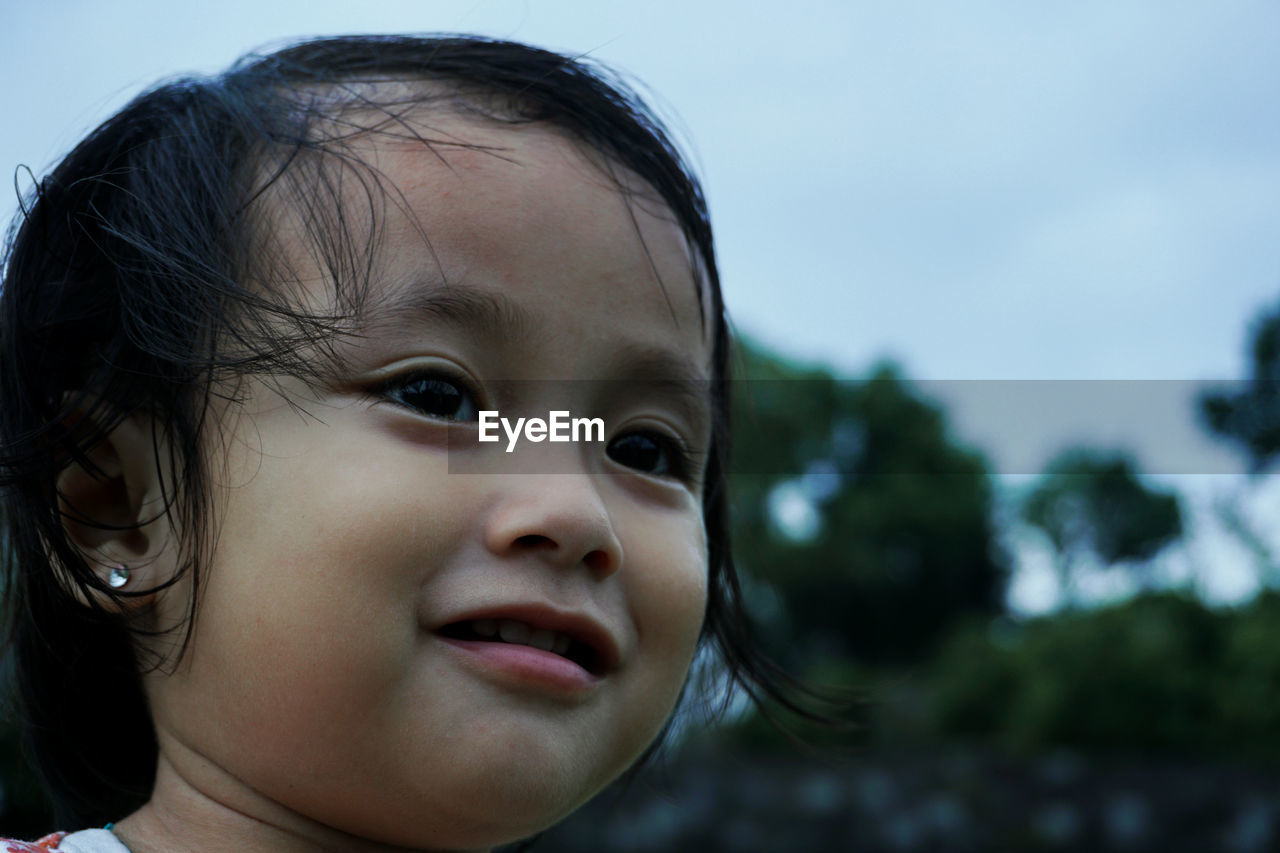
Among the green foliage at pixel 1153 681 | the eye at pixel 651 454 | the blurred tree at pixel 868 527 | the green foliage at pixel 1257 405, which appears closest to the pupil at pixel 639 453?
the eye at pixel 651 454

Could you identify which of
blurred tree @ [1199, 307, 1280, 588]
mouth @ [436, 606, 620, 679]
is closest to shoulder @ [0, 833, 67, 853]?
mouth @ [436, 606, 620, 679]

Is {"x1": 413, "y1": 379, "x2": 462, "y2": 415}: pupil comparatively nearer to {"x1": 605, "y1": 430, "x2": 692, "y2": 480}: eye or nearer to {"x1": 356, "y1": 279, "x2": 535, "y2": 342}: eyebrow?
{"x1": 356, "y1": 279, "x2": 535, "y2": 342}: eyebrow

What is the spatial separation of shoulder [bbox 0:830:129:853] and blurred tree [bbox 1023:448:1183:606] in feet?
81.6

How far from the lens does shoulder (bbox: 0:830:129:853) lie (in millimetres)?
1167

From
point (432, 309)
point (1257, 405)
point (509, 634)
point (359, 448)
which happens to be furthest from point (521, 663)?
point (1257, 405)

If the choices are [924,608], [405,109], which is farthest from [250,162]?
[924,608]

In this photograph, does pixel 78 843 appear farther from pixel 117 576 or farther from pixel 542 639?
pixel 542 639

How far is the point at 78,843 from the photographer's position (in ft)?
3.97

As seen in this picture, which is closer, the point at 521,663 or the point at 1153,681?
the point at 521,663

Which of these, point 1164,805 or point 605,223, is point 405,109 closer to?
point 605,223

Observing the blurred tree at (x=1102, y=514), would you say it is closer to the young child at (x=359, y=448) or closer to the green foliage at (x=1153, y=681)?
the green foliage at (x=1153, y=681)

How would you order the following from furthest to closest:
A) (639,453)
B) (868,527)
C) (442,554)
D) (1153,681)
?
(868,527) < (1153,681) < (639,453) < (442,554)

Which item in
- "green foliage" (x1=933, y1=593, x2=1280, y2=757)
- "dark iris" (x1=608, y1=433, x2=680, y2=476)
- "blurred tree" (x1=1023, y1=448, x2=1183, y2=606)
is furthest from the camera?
"blurred tree" (x1=1023, y1=448, x2=1183, y2=606)

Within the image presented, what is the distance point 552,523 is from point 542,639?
5.1 inches
